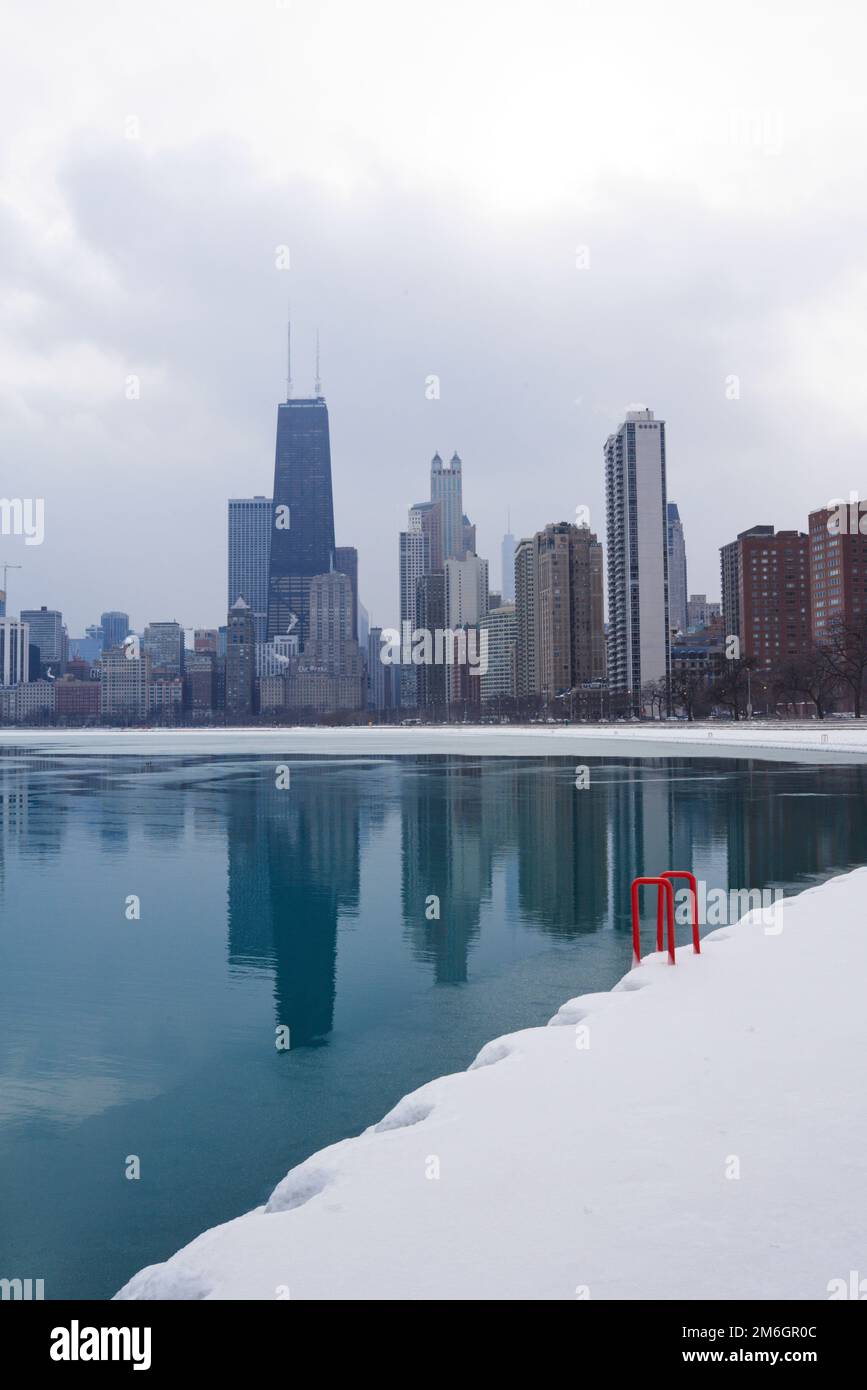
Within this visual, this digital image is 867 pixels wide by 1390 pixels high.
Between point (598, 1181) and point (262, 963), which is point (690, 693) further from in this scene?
point (598, 1181)

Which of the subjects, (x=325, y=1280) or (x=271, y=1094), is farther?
(x=271, y=1094)

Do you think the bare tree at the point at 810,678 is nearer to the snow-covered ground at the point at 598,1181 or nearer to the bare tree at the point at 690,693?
the bare tree at the point at 690,693

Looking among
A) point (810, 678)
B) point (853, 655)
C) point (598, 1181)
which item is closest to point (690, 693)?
point (810, 678)

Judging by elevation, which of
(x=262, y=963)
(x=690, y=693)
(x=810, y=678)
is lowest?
(x=262, y=963)

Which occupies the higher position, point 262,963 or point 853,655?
point 853,655

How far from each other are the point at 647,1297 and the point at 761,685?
159306 mm

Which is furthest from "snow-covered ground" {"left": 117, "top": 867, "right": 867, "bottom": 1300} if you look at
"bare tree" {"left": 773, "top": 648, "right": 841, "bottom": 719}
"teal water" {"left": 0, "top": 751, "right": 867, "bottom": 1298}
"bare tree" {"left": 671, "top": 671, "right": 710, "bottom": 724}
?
"bare tree" {"left": 671, "top": 671, "right": 710, "bottom": 724}

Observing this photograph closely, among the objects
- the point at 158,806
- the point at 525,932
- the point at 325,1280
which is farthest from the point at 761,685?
the point at 325,1280

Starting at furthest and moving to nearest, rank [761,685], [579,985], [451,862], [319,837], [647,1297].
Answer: [761,685] < [319,837] < [451,862] < [579,985] < [647,1297]

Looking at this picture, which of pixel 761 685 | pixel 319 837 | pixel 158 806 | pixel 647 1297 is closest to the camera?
pixel 647 1297

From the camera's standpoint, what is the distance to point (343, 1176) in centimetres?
579

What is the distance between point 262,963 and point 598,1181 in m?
8.21

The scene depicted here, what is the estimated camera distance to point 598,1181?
5.30 meters

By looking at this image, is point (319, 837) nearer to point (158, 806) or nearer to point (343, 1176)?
point (158, 806)
